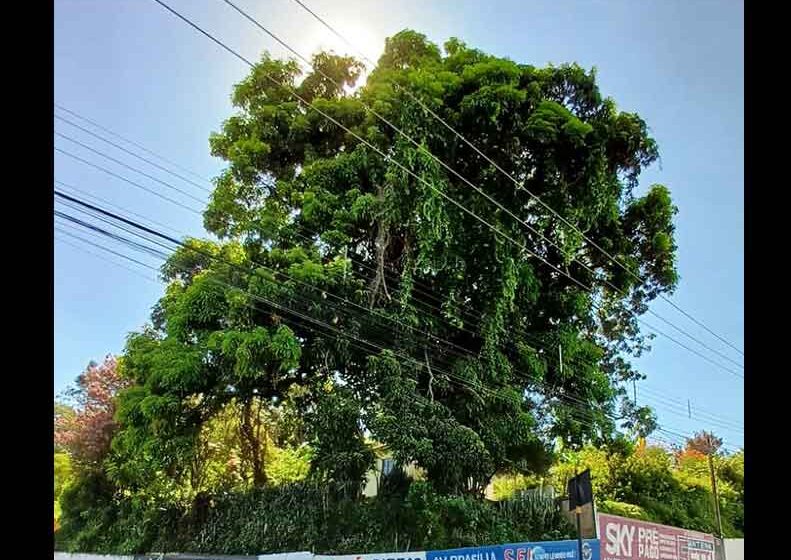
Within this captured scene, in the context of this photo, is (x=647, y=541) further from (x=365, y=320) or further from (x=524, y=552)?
(x=365, y=320)

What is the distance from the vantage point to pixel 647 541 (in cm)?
774

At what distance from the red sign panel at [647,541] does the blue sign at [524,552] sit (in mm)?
362

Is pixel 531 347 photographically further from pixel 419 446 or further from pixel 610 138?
pixel 610 138

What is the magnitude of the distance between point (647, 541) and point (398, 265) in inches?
Answer: 183

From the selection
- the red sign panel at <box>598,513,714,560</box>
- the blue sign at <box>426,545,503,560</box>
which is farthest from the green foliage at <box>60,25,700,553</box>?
the blue sign at <box>426,545,503,560</box>

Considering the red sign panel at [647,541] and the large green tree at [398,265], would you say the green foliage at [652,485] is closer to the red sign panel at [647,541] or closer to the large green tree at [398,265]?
the red sign panel at [647,541]

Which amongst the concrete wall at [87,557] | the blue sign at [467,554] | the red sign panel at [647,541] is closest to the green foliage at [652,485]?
the red sign panel at [647,541]

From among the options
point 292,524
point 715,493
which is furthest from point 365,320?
point 715,493

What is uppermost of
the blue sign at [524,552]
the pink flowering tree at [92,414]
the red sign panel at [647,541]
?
the pink flowering tree at [92,414]

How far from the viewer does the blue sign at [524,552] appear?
584cm

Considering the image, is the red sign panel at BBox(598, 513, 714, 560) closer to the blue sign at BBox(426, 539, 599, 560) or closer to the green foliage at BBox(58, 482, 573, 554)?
the blue sign at BBox(426, 539, 599, 560)
